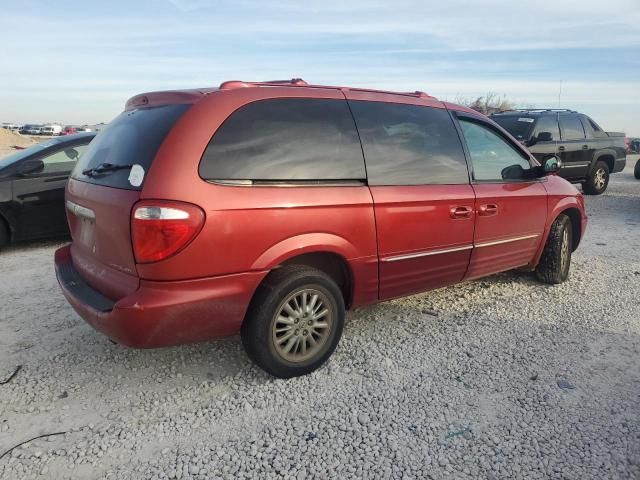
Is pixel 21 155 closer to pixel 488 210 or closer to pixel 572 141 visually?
pixel 488 210

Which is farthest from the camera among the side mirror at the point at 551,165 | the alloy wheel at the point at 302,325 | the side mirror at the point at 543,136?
the side mirror at the point at 543,136

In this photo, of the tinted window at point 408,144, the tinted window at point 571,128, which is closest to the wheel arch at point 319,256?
the tinted window at point 408,144

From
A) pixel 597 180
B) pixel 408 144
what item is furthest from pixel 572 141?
pixel 408 144

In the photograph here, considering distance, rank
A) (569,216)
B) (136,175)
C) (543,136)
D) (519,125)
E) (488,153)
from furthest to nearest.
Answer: (519,125), (543,136), (569,216), (488,153), (136,175)

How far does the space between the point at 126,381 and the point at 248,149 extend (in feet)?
5.31

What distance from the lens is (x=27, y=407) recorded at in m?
2.78

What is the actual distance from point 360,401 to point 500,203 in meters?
2.11

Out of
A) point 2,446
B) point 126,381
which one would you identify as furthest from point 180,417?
point 2,446

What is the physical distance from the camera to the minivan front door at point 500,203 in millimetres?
3943

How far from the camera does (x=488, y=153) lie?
415 cm

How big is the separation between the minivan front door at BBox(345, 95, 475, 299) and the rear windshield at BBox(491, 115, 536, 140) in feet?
20.1

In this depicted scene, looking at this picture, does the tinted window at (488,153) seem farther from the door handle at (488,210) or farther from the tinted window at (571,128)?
the tinted window at (571,128)

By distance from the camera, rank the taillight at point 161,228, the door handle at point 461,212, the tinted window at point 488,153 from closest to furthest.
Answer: the taillight at point 161,228, the door handle at point 461,212, the tinted window at point 488,153

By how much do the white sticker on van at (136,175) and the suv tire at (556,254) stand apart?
3.77 m
